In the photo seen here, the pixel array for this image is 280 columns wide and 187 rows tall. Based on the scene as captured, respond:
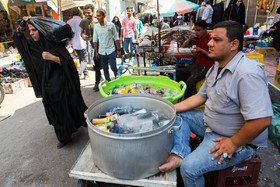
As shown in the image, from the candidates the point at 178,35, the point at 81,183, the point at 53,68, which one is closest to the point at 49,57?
the point at 53,68

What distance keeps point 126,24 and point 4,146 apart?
612 centimetres

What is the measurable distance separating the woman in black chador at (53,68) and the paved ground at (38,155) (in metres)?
0.26

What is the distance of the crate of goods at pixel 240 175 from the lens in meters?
1.58

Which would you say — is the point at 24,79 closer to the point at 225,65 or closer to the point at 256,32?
the point at 225,65

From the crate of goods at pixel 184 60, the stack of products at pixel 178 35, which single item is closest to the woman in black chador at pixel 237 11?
the stack of products at pixel 178 35

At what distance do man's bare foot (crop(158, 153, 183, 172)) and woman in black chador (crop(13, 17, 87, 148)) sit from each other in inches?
69.2

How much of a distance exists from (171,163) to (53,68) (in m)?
1.99

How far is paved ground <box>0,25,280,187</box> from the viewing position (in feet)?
7.55

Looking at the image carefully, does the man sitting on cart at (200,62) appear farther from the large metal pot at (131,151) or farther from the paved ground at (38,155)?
the large metal pot at (131,151)

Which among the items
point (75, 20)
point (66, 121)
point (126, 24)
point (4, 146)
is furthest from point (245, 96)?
point (126, 24)

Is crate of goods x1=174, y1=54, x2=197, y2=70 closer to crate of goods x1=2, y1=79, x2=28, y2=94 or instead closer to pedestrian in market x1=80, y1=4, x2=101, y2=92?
pedestrian in market x1=80, y1=4, x2=101, y2=92

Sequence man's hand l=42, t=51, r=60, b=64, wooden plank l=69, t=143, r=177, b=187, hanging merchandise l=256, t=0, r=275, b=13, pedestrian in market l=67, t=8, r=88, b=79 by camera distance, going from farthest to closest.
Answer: hanging merchandise l=256, t=0, r=275, b=13, pedestrian in market l=67, t=8, r=88, b=79, man's hand l=42, t=51, r=60, b=64, wooden plank l=69, t=143, r=177, b=187

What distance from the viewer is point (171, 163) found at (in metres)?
1.53

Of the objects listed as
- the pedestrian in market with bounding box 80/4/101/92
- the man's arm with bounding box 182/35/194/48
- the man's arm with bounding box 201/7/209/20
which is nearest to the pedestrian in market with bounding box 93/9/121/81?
the pedestrian in market with bounding box 80/4/101/92
